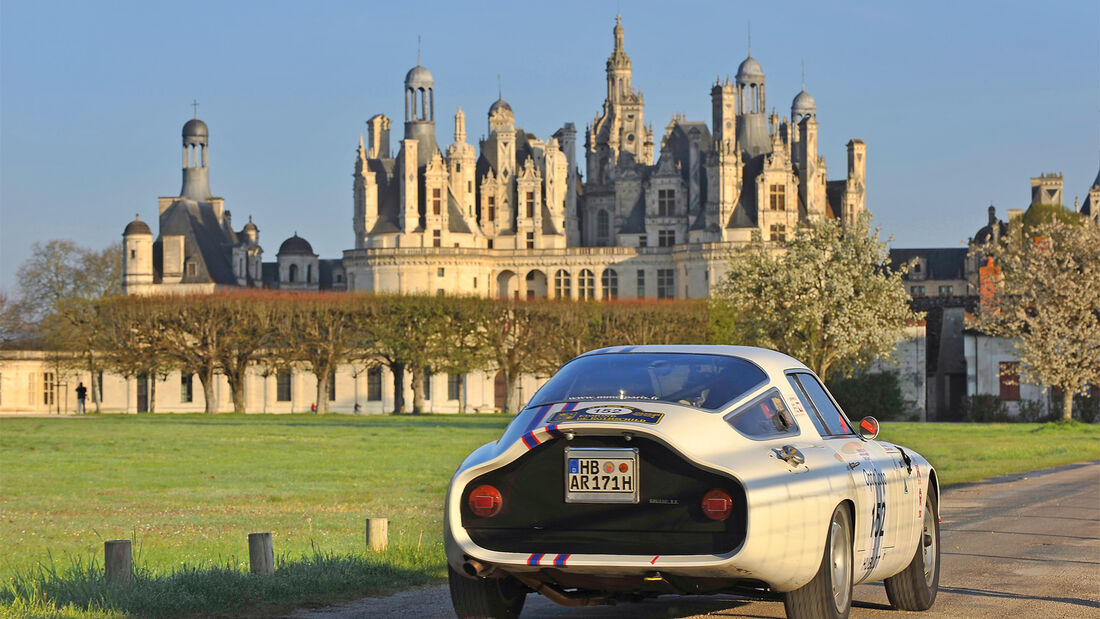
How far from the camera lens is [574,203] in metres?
123

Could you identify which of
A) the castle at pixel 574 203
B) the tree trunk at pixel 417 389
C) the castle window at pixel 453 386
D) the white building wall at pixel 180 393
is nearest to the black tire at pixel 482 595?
the tree trunk at pixel 417 389

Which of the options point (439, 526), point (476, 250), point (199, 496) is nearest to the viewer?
point (439, 526)

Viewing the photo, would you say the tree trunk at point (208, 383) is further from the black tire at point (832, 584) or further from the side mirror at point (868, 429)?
the black tire at point (832, 584)

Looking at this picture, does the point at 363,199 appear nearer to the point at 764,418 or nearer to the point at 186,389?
the point at 186,389

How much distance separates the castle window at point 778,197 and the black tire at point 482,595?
106 m

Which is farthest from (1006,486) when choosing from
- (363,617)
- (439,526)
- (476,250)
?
(476,250)

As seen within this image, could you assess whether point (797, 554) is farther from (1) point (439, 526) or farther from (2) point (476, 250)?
(2) point (476, 250)

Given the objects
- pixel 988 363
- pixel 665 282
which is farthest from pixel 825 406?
pixel 665 282

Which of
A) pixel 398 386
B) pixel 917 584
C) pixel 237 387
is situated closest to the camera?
pixel 917 584

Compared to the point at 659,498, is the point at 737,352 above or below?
above

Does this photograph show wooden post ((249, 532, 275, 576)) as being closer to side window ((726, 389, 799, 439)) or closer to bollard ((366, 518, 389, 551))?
bollard ((366, 518, 389, 551))

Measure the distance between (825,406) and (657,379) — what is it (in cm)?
147

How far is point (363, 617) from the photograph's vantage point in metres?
9.52

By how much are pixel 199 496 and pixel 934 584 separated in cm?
1589
